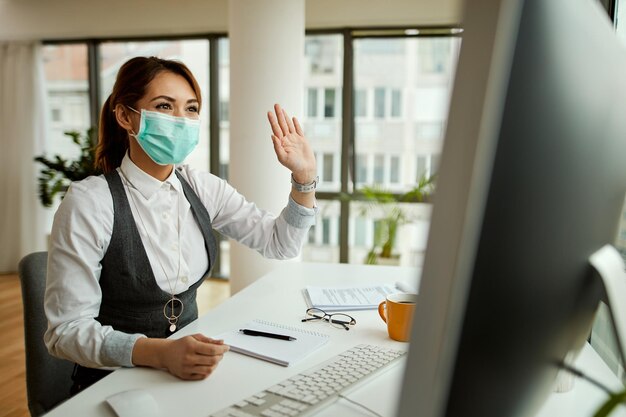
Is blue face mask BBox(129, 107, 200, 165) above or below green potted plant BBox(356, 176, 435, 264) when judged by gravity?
above

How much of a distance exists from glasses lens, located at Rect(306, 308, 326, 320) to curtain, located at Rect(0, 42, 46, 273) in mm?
4789

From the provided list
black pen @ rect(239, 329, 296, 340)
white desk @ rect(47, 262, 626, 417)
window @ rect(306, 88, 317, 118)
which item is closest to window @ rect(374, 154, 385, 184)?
window @ rect(306, 88, 317, 118)

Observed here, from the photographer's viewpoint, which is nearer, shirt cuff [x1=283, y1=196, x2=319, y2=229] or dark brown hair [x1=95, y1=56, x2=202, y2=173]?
dark brown hair [x1=95, y1=56, x2=202, y2=173]

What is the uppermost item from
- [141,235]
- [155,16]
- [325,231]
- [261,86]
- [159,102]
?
[155,16]

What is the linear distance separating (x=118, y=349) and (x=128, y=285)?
337mm

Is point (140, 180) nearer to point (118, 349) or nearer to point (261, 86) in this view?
point (118, 349)

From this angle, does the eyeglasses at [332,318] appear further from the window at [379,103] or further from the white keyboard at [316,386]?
the window at [379,103]

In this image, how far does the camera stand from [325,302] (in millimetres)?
1442

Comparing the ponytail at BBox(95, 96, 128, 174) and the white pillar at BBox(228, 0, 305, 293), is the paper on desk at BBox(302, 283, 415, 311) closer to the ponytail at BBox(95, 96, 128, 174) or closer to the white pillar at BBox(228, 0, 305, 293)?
the ponytail at BBox(95, 96, 128, 174)

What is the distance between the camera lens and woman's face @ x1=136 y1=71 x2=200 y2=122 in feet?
4.96

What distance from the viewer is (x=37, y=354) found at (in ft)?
4.11

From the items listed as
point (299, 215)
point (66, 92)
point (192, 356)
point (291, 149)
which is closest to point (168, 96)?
point (291, 149)

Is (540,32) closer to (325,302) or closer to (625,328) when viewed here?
(625,328)


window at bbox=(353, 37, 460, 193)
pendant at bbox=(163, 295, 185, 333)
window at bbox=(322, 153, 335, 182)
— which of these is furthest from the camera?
window at bbox=(322, 153, 335, 182)
